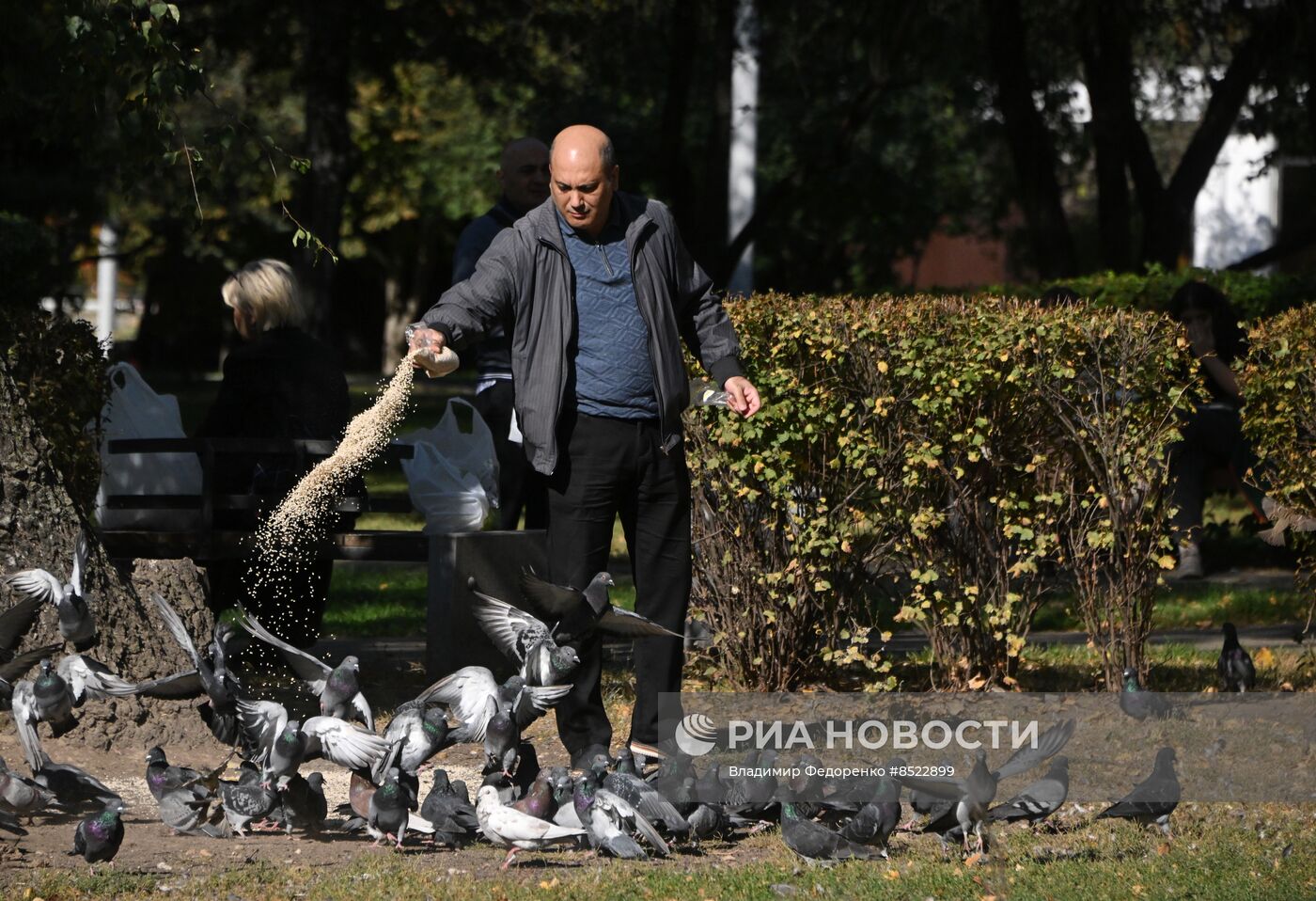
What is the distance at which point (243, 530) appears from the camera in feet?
23.6

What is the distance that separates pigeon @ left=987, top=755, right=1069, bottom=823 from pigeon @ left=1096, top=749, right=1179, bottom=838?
286 millimetres

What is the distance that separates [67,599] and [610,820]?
85.8 inches

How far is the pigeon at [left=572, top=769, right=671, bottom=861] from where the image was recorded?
4.88 metres

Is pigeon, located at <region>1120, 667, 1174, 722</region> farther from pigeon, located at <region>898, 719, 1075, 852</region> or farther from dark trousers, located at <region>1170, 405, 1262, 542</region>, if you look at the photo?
dark trousers, located at <region>1170, 405, 1262, 542</region>

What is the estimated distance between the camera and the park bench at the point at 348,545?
7.06 meters

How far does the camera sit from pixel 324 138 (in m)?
18.4

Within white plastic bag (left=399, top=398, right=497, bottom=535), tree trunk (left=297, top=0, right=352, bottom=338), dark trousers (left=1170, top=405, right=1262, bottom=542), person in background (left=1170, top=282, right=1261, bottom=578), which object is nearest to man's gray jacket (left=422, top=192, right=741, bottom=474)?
white plastic bag (left=399, top=398, right=497, bottom=535)

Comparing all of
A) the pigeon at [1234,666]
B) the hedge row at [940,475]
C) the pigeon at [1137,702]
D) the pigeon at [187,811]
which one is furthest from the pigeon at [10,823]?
the pigeon at [1234,666]

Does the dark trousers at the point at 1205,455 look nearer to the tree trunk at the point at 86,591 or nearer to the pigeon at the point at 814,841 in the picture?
→ the pigeon at the point at 814,841

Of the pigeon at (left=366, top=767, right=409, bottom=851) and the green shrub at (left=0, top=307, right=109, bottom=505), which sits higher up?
the green shrub at (left=0, top=307, right=109, bottom=505)

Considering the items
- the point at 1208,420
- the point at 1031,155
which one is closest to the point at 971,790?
Answer: the point at 1208,420

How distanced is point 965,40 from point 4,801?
16867mm

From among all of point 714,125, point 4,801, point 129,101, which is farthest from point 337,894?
point 714,125

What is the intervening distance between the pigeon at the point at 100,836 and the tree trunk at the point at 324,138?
538 inches
